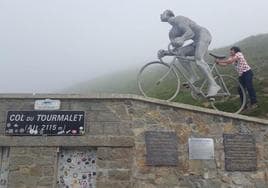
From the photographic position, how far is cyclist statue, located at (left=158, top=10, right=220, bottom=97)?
43.5 feet

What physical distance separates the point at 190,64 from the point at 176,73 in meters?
0.69

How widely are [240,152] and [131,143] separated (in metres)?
2.84

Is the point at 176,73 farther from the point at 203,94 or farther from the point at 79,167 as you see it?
the point at 79,167

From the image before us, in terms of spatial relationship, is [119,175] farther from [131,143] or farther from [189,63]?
[189,63]

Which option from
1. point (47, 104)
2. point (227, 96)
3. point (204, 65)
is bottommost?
point (47, 104)

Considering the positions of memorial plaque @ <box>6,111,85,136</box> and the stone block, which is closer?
the stone block

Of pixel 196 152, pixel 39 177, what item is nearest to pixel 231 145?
pixel 196 152

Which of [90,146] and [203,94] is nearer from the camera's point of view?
[90,146]

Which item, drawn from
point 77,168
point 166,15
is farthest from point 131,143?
point 166,15

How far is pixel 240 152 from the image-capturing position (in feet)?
40.3

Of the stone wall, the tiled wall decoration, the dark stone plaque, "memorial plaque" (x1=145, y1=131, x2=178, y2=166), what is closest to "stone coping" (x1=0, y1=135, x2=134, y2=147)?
the stone wall

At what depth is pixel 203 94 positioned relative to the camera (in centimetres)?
1322

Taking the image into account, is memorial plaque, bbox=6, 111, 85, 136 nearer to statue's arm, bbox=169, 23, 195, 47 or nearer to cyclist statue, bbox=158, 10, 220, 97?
cyclist statue, bbox=158, 10, 220, 97

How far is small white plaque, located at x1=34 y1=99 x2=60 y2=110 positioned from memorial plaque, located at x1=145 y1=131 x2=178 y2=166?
239 centimetres
